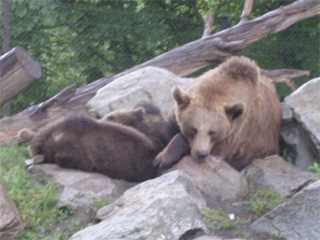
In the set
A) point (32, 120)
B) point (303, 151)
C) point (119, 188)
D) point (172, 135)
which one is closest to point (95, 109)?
point (32, 120)

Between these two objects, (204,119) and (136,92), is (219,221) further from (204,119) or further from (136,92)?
(136,92)

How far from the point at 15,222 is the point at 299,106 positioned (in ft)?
9.47

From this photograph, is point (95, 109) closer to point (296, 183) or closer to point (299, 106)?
point (299, 106)

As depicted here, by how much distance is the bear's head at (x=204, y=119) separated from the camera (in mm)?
4672

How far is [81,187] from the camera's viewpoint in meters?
4.40

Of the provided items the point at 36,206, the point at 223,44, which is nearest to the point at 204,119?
Answer: the point at 36,206

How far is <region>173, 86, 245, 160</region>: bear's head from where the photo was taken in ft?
15.3

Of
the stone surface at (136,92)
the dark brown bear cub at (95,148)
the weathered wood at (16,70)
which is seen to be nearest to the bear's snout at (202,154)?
the dark brown bear cub at (95,148)

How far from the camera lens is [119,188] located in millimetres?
4539

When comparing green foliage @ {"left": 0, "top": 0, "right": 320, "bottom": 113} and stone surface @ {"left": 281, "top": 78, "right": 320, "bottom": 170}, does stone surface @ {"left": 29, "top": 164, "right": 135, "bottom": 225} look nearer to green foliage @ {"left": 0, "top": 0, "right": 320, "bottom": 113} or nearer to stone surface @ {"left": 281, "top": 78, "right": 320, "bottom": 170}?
stone surface @ {"left": 281, "top": 78, "right": 320, "bottom": 170}

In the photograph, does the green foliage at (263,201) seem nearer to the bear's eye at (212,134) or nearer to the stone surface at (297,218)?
the stone surface at (297,218)

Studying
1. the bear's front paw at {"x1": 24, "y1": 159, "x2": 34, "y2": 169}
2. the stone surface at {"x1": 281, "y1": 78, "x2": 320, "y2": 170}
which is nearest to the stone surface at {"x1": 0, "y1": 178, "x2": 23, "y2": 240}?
the bear's front paw at {"x1": 24, "y1": 159, "x2": 34, "y2": 169}

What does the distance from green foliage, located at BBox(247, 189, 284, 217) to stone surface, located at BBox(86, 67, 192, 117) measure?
2.30m

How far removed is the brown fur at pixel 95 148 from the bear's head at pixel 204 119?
0.43 meters
